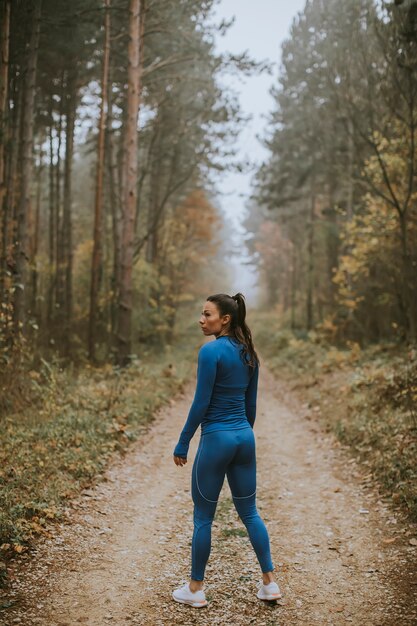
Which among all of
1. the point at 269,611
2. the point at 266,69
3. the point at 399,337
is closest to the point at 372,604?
the point at 269,611

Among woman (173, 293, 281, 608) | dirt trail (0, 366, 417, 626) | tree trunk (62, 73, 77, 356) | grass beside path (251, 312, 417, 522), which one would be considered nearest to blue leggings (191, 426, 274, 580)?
woman (173, 293, 281, 608)

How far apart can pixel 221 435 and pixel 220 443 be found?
2.3 inches

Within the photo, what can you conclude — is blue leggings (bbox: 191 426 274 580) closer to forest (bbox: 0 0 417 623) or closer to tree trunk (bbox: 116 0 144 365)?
forest (bbox: 0 0 417 623)

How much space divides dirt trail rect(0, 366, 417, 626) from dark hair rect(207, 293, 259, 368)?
199cm

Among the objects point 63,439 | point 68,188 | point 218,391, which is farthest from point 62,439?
point 68,188

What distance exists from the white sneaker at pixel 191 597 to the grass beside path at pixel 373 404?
2.71 metres

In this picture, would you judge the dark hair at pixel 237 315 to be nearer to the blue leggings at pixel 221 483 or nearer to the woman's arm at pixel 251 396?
the woman's arm at pixel 251 396

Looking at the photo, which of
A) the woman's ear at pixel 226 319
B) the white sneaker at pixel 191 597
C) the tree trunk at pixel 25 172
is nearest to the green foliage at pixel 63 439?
the white sneaker at pixel 191 597

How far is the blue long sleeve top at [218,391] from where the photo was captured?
372cm

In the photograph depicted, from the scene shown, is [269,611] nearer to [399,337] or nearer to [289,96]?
[399,337]

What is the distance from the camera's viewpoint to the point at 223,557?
4.84 meters

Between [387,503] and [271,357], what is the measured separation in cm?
1632

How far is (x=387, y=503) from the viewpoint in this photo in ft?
19.8

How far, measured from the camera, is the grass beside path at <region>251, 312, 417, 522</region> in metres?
6.50
